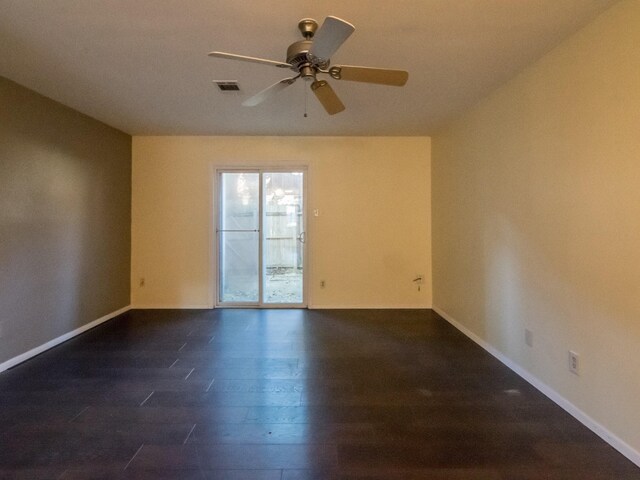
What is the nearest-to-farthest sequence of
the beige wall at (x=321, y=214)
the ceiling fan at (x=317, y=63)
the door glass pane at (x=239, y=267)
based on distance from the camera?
the ceiling fan at (x=317, y=63) < the beige wall at (x=321, y=214) < the door glass pane at (x=239, y=267)

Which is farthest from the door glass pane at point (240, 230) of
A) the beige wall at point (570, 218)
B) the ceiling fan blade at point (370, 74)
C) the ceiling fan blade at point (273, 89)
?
the ceiling fan blade at point (370, 74)

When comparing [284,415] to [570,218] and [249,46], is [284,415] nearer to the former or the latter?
[570,218]

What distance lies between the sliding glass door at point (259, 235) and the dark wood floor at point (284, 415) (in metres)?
1.34

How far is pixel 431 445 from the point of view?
1792 mm

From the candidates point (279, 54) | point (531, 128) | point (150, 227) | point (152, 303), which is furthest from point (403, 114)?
point (152, 303)

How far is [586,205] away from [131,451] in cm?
286

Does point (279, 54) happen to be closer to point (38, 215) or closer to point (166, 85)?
point (166, 85)

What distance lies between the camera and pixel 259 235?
4.64m

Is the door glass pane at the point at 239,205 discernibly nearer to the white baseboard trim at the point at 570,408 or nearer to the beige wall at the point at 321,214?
the beige wall at the point at 321,214

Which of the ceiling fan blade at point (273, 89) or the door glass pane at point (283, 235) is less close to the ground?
the ceiling fan blade at point (273, 89)

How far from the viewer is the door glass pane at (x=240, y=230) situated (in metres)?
4.63

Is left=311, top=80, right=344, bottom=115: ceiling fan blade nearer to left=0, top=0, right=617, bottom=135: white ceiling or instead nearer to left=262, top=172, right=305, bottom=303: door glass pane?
left=0, top=0, right=617, bottom=135: white ceiling

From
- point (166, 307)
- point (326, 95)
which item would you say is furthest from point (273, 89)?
point (166, 307)

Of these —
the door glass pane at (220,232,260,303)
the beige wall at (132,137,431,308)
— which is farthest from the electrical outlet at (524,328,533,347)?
the door glass pane at (220,232,260,303)
